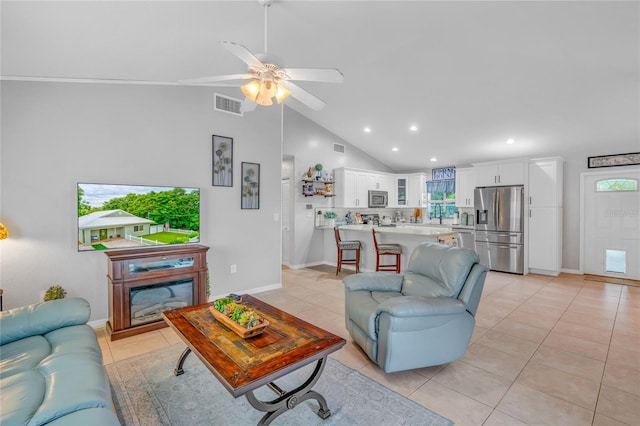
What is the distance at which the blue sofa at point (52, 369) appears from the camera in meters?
1.28

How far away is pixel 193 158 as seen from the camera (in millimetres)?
3975

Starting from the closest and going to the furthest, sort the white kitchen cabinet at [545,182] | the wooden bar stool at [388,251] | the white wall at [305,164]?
the wooden bar stool at [388,251]
the white kitchen cabinet at [545,182]
the white wall at [305,164]

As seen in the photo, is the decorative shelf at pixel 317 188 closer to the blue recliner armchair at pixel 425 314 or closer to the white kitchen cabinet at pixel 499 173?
the white kitchen cabinet at pixel 499 173

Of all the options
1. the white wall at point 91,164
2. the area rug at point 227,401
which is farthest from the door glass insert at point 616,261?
the white wall at point 91,164

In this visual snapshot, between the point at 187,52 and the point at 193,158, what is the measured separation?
4.32ft

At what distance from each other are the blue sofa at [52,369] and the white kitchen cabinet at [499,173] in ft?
22.7

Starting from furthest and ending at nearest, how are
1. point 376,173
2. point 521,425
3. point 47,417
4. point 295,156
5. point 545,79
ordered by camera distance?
1. point 376,173
2. point 295,156
3. point 545,79
4. point 521,425
5. point 47,417

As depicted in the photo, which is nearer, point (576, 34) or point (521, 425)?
point (521, 425)

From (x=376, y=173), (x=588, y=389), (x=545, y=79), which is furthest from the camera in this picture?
(x=376, y=173)

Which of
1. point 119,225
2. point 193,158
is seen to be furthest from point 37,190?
point 193,158

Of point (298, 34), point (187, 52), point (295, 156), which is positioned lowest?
point (295, 156)

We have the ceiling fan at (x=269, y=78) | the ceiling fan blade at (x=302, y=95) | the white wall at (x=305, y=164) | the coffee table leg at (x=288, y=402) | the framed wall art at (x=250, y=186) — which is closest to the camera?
the coffee table leg at (x=288, y=402)

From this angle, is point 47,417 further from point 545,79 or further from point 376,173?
point 376,173

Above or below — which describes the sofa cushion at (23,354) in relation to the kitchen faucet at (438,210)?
below
